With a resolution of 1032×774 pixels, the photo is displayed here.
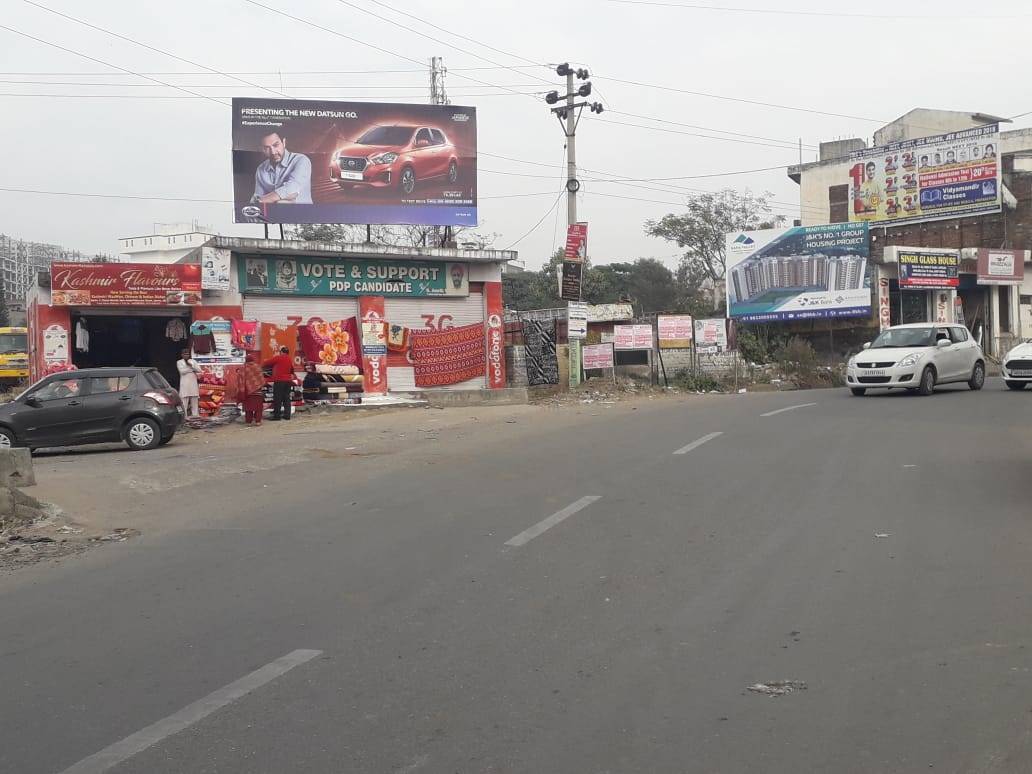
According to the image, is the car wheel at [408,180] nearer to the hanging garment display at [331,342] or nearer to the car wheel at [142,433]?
the hanging garment display at [331,342]

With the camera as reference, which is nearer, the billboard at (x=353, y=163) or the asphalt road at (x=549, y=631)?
the asphalt road at (x=549, y=631)

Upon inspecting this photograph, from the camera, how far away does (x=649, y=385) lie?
3047 cm

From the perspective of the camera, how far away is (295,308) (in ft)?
87.8

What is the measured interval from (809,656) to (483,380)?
2427 cm

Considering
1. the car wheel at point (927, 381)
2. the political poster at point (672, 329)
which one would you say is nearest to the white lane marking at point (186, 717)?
the car wheel at point (927, 381)

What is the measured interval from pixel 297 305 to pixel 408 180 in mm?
4891

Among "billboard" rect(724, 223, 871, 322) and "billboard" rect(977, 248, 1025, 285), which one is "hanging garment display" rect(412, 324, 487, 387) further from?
"billboard" rect(977, 248, 1025, 285)

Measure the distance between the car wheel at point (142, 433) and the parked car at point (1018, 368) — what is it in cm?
1867

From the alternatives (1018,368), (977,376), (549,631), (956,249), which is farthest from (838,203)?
(549,631)

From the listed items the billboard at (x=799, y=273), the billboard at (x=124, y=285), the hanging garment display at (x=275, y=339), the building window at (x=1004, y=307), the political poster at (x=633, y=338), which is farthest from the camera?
the building window at (x=1004, y=307)

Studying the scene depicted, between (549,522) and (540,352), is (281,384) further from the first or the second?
(549,522)

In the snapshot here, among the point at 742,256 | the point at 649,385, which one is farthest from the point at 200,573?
the point at 742,256

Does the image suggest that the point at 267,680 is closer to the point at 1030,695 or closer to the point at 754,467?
the point at 1030,695

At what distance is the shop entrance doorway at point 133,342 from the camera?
26.5m
